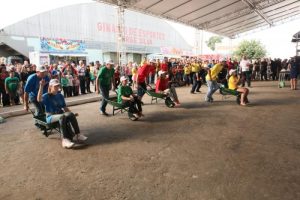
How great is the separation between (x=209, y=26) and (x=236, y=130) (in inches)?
886

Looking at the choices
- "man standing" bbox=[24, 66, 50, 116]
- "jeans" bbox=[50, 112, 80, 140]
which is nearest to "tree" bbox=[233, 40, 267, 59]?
"man standing" bbox=[24, 66, 50, 116]

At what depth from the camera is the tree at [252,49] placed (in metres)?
47.4

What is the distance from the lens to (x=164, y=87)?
996cm

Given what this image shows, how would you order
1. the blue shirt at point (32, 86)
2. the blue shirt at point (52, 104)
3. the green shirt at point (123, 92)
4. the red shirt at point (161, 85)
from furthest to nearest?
the red shirt at point (161, 85)
the green shirt at point (123, 92)
the blue shirt at point (32, 86)
the blue shirt at point (52, 104)

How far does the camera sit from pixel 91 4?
112 ft

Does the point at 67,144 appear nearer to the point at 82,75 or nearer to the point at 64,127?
the point at 64,127

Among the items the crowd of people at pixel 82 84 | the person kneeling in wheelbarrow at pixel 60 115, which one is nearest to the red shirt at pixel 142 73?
the crowd of people at pixel 82 84

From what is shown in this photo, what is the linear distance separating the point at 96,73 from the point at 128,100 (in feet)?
25.3

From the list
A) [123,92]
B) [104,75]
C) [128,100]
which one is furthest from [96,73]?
[128,100]

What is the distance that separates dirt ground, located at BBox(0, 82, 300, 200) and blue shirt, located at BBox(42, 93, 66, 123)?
2.13 feet

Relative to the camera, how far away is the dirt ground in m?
3.46

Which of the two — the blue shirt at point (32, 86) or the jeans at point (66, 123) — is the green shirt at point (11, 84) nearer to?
the blue shirt at point (32, 86)

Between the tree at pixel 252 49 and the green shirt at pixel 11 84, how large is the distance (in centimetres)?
4279

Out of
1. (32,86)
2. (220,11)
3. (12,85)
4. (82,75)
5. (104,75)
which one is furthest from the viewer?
(220,11)
